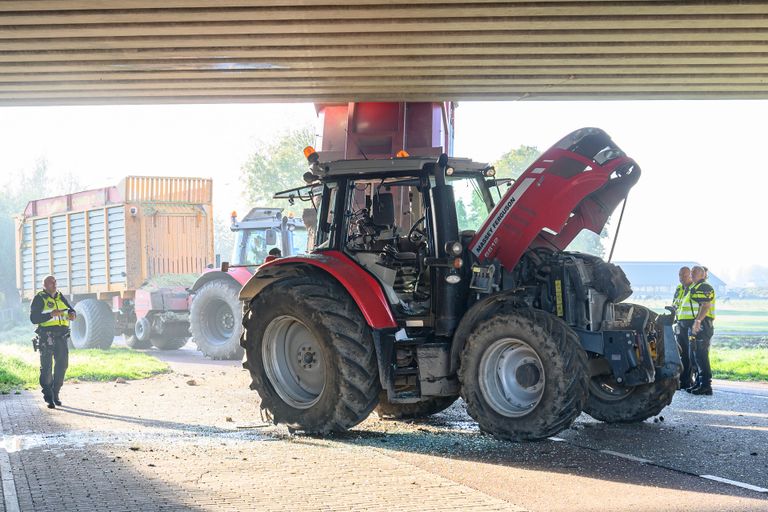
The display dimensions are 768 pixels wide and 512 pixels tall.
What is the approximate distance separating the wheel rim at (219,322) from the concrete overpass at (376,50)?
507 cm

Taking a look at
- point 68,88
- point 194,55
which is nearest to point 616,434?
point 194,55

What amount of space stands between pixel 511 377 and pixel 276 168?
4708cm

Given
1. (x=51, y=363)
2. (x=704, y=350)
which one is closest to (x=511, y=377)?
(x=704, y=350)

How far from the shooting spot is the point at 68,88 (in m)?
16.1

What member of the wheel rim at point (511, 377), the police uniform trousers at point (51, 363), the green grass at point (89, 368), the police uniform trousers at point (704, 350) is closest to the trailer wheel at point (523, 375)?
the wheel rim at point (511, 377)

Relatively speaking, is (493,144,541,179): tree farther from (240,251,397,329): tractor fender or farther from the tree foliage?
(240,251,397,329): tractor fender

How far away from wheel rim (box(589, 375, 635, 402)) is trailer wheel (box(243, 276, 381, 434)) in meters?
2.23

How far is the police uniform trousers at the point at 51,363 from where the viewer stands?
12.9m

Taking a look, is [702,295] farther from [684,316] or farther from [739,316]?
[739,316]

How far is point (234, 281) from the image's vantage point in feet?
66.3

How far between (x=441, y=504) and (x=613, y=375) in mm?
3212

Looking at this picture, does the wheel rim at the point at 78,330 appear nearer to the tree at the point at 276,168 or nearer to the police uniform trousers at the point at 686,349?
the police uniform trousers at the point at 686,349

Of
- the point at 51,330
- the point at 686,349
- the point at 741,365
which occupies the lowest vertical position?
the point at 741,365

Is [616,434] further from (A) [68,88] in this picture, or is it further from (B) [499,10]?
(A) [68,88]
